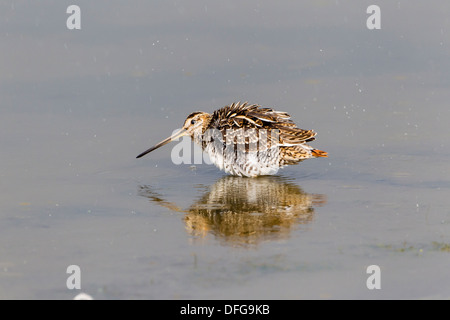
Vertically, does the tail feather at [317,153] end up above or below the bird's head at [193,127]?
below

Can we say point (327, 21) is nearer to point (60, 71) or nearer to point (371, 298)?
point (60, 71)

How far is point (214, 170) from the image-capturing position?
37.4 feet

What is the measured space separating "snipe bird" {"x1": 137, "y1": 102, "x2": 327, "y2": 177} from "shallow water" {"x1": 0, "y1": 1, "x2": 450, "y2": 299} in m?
0.23

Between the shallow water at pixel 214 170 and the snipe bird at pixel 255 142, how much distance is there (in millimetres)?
229

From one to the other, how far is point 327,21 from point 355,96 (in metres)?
2.82

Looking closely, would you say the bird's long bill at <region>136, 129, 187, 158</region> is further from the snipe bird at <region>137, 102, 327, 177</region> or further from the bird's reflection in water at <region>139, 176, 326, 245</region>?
the bird's reflection in water at <region>139, 176, 326, 245</region>

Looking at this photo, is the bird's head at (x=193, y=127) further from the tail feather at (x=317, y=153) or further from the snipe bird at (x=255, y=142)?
the tail feather at (x=317, y=153)

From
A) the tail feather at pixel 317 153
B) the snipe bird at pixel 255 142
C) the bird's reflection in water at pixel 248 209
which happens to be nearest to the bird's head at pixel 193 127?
the snipe bird at pixel 255 142

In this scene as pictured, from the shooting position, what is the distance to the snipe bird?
10.8 m

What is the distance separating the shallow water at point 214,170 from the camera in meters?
7.12

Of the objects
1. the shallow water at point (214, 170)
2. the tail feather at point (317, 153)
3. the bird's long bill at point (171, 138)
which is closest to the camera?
the shallow water at point (214, 170)

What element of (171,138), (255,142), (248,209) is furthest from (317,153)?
(171,138)

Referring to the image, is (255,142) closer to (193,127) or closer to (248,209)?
(193,127)

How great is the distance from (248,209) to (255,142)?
1969mm
